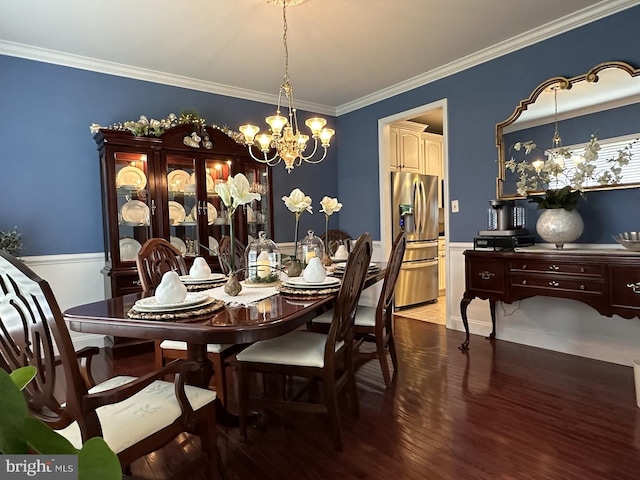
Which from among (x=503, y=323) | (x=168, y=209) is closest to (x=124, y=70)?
(x=168, y=209)

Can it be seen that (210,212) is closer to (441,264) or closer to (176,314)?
(176,314)

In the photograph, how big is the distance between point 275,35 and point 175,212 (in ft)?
5.87

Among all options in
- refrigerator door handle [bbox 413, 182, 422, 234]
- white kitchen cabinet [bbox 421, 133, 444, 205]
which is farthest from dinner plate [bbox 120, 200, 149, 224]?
white kitchen cabinet [bbox 421, 133, 444, 205]

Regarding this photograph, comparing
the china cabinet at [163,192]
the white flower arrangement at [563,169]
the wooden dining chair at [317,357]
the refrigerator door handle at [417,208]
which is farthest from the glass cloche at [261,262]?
the refrigerator door handle at [417,208]

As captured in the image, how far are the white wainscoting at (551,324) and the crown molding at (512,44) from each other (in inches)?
68.4

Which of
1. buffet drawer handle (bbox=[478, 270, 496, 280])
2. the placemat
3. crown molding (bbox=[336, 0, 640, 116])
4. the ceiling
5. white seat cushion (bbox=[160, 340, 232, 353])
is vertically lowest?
white seat cushion (bbox=[160, 340, 232, 353])

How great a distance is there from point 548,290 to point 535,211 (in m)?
0.84

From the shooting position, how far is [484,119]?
11.7ft

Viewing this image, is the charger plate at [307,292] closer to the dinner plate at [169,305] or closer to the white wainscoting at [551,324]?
the dinner plate at [169,305]

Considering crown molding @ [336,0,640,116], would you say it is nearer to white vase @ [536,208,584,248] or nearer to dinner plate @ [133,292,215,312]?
white vase @ [536,208,584,248]

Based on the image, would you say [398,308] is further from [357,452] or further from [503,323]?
[357,452]

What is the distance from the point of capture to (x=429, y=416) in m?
2.11

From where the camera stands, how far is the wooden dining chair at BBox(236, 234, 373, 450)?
1785mm

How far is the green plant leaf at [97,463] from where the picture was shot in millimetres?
309
